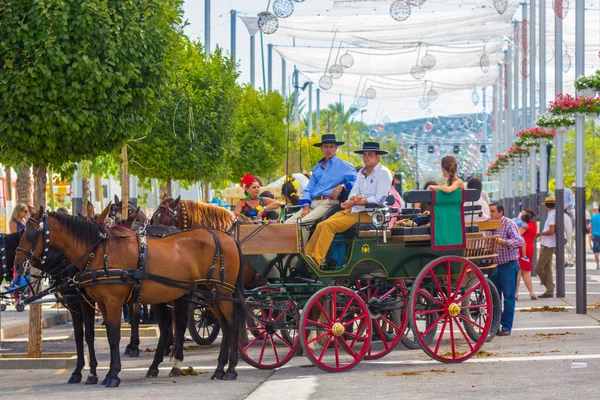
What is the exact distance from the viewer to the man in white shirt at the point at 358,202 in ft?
41.0

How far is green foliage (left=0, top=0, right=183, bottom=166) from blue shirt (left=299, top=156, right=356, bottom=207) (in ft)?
7.30

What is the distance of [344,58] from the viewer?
42.9 meters

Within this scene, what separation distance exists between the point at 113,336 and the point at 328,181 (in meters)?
3.51

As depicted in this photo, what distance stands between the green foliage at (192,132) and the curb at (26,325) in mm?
3395

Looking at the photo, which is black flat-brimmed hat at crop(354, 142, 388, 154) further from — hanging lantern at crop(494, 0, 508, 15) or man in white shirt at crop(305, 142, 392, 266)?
hanging lantern at crop(494, 0, 508, 15)

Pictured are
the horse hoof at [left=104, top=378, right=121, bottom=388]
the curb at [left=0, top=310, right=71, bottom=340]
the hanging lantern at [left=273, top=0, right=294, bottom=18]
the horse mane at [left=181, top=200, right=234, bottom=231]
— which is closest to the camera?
the horse hoof at [left=104, top=378, right=121, bottom=388]

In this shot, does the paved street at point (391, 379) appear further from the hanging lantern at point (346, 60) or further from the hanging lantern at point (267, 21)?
the hanging lantern at point (346, 60)

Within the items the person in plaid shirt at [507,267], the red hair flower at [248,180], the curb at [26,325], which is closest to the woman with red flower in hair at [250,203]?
the red hair flower at [248,180]

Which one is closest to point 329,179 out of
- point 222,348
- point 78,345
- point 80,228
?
point 222,348

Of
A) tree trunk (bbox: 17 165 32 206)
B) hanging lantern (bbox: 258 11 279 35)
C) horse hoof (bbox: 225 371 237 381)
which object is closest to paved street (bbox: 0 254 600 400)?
horse hoof (bbox: 225 371 237 381)

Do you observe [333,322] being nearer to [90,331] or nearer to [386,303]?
[386,303]

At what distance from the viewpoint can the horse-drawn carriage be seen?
1233 centimetres

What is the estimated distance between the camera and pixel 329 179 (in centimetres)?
1359

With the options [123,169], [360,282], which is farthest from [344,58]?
[360,282]
